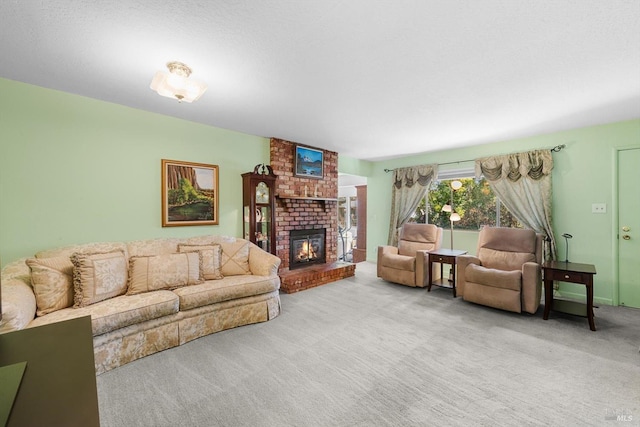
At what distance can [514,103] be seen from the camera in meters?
2.89

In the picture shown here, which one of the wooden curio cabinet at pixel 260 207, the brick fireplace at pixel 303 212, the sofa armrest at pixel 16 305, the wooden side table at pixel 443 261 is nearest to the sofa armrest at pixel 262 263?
the wooden curio cabinet at pixel 260 207

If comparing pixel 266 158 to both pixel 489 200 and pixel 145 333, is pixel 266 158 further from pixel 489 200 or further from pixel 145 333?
pixel 489 200

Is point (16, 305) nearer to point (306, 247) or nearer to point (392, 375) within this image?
point (392, 375)

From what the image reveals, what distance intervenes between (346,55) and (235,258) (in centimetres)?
257

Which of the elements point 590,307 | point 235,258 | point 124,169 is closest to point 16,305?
point 124,169

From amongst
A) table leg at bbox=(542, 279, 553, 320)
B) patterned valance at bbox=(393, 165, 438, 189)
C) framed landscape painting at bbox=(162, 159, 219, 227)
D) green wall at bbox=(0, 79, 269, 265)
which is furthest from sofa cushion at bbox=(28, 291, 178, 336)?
patterned valance at bbox=(393, 165, 438, 189)

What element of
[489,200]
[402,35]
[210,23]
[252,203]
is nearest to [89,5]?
[210,23]

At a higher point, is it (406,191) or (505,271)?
(406,191)

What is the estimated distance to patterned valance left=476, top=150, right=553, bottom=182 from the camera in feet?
13.0

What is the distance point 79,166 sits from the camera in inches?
110

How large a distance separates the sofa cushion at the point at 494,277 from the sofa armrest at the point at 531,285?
7cm

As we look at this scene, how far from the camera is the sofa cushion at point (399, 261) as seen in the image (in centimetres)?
428

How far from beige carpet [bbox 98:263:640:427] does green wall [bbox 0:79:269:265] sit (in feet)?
5.22

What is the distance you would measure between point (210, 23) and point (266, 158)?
2733 mm
